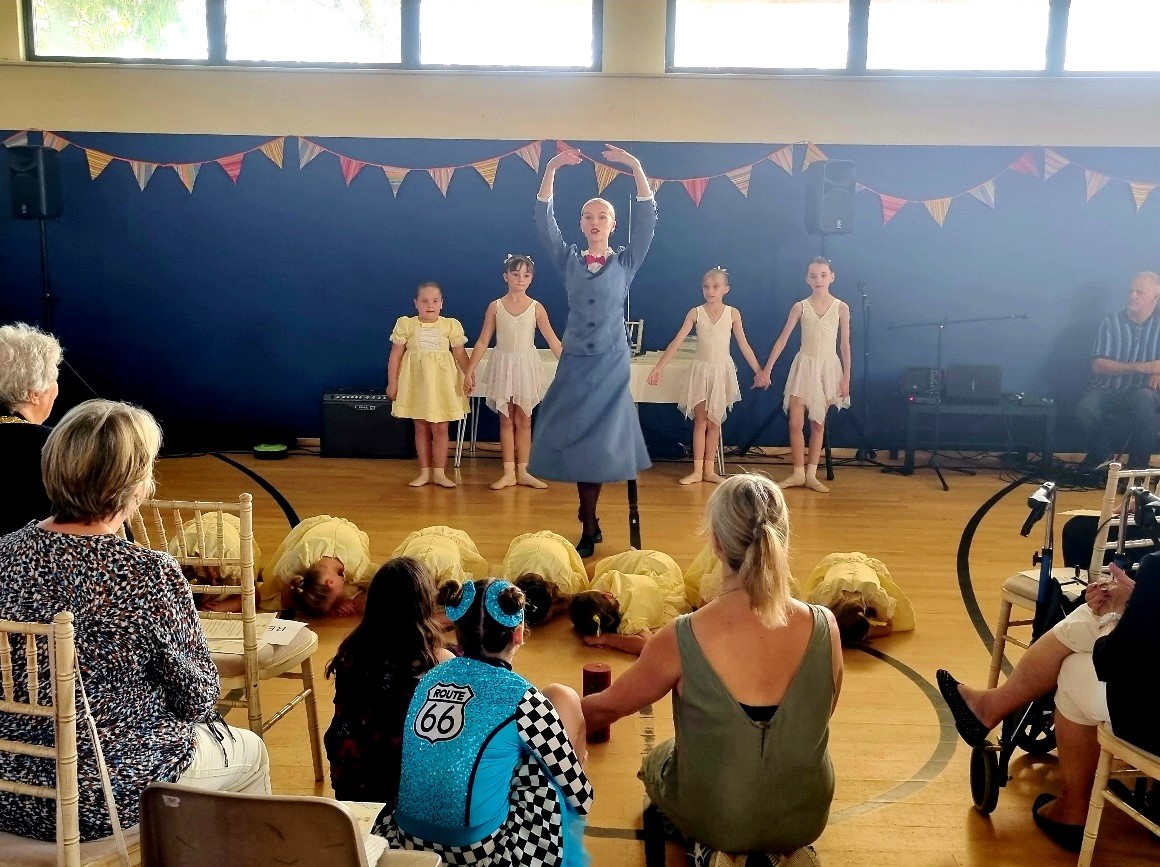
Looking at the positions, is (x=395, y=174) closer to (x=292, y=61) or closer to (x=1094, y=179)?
(x=292, y=61)

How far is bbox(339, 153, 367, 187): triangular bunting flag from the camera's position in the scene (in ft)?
25.0

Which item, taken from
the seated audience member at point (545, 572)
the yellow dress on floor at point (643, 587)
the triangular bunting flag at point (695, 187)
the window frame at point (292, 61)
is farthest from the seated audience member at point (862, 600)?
the window frame at point (292, 61)

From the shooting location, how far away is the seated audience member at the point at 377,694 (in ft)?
6.77

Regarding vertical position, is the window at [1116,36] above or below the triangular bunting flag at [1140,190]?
above

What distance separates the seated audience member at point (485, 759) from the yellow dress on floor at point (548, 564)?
2.04 meters

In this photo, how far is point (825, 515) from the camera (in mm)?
5699

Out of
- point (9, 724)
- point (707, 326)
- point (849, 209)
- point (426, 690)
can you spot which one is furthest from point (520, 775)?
point (849, 209)

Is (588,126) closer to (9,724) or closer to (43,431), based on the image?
(43,431)

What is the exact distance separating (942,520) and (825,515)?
2.02 feet

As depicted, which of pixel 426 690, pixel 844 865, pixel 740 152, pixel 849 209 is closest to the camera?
pixel 426 690

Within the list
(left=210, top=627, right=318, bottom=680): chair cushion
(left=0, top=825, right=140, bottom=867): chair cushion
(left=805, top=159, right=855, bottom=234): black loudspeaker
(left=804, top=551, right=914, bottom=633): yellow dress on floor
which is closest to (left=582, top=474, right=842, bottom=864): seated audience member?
(left=210, top=627, right=318, bottom=680): chair cushion

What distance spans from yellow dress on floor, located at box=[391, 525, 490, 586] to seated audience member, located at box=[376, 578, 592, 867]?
1.81 meters

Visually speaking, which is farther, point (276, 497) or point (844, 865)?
point (276, 497)

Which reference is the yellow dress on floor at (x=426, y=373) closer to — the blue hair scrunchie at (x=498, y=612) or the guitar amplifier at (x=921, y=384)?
the guitar amplifier at (x=921, y=384)
